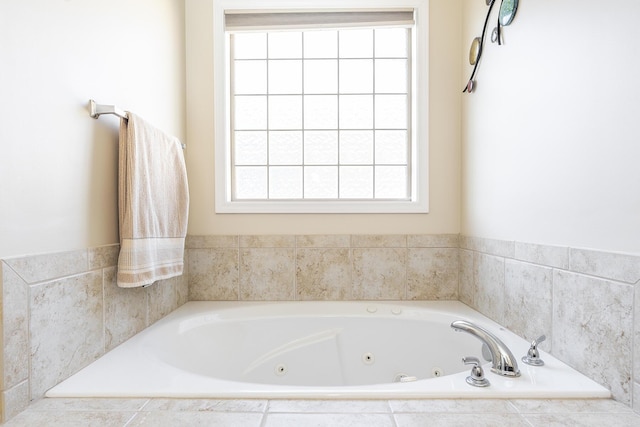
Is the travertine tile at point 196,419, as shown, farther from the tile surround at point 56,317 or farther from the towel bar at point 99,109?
the towel bar at point 99,109

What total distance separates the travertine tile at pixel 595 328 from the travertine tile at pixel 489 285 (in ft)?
1.22

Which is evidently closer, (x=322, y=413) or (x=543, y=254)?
(x=322, y=413)

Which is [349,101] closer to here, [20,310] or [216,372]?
[216,372]

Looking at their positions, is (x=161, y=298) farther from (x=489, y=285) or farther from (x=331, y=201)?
(x=489, y=285)

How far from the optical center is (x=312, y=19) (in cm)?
215

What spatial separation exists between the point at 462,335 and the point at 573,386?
63 centimetres

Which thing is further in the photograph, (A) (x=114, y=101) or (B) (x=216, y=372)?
(B) (x=216, y=372)

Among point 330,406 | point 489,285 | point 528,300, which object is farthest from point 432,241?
point 330,406

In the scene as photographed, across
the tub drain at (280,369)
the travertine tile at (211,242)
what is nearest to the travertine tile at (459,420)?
the tub drain at (280,369)

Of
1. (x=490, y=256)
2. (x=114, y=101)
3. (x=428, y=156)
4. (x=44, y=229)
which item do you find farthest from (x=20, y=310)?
(x=428, y=156)

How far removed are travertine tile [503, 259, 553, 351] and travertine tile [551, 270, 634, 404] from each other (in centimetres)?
5

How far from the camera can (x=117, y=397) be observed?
40.1 inches

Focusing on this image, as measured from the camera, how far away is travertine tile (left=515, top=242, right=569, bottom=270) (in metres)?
1.24

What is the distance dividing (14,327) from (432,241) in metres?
1.87
